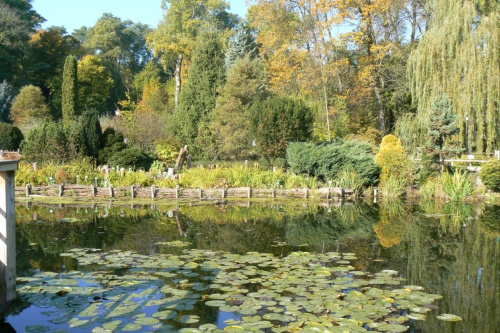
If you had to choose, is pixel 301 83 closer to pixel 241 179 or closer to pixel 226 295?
pixel 241 179

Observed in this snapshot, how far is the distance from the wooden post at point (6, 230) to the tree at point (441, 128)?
1448cm

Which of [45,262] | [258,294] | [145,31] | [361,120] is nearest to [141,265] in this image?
[45,262]

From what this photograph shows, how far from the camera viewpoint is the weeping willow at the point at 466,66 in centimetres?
1803

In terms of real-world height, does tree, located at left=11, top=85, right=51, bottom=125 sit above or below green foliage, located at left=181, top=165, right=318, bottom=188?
above

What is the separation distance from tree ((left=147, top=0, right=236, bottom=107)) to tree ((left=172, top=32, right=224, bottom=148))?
13380mm

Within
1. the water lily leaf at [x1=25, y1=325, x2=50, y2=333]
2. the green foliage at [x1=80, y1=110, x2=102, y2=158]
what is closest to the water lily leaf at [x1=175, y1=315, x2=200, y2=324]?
the water lily leaf at [x1=25, y1=325, x2=50, y2=333]

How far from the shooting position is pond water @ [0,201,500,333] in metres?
5.54

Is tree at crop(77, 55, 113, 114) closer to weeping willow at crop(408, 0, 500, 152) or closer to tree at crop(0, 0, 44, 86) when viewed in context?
tree at crop(0, 0, 44, 86)

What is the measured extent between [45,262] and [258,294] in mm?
3684

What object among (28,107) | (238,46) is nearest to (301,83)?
(238,46)

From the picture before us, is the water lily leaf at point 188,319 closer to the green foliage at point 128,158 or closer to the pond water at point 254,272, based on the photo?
the pond water at point 254,272

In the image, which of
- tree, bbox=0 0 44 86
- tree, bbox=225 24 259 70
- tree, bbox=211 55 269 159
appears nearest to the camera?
tree, bbox=211 55 269 159

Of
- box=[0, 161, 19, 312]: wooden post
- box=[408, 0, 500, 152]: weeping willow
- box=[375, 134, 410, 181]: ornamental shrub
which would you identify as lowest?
box=[0, 161, 19, 312]: wooden post

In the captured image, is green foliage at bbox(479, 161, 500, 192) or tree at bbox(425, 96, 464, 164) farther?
tree at bbox(425, 96, 464, 164)
